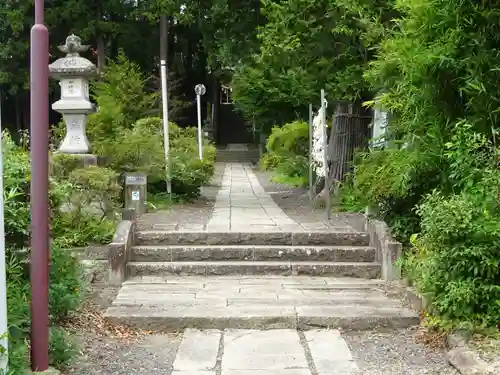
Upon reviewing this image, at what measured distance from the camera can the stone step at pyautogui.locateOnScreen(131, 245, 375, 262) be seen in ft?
21.3

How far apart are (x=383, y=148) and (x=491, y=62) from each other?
8.83ft

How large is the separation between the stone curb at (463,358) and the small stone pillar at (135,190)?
538cm

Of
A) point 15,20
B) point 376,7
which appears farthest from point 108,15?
point 376,7

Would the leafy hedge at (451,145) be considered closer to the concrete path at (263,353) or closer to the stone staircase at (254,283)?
the stone staircase at (254,283)

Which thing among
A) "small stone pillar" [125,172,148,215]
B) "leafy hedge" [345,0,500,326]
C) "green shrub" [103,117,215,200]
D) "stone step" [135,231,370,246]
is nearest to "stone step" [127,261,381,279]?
"stone step" [135,231,370,246]

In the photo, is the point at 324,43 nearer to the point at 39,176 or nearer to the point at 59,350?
the point at 39,176

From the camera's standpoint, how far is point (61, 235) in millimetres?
6617

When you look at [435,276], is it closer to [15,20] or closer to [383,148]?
[383,148]

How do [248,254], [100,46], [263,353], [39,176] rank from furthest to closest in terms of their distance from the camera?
[100,46] < [248,254] < [263,353] < [39,176]

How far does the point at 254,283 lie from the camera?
19.5ft

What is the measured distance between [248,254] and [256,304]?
1.40 meters

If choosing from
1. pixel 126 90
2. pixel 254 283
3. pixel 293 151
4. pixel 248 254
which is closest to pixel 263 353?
pixel 254 283

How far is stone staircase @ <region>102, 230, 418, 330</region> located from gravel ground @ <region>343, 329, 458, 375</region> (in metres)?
0.16

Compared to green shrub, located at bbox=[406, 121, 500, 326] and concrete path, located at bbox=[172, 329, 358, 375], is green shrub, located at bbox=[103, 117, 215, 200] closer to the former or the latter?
concrete path, located at bbox=[172, 329, 358, 375]
